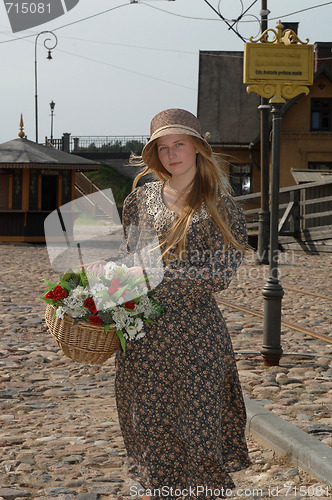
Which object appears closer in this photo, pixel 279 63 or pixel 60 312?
pixel 60 312

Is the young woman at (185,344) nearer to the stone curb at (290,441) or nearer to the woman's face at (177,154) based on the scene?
the woman's face at (177,154)

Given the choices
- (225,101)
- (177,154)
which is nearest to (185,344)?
(177,154)

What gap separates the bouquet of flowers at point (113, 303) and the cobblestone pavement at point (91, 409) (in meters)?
0.94

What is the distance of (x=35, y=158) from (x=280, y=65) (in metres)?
21.1

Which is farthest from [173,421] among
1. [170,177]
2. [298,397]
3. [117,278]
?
[298,397]

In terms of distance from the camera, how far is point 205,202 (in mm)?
3414

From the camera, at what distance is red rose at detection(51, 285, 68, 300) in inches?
127

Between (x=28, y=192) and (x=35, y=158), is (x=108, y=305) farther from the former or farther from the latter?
(x=28, y=192)

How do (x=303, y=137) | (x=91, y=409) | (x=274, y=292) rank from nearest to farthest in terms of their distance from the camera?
(x=91, y=409)
(x=274, y=292)
(x=303, y=137)

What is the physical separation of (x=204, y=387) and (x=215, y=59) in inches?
1260

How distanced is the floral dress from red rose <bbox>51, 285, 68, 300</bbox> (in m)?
0.37

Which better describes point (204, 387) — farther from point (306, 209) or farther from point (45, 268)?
point (306, 209)

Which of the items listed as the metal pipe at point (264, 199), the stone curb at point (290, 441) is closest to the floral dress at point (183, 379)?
the stone curb at point (290, 441)

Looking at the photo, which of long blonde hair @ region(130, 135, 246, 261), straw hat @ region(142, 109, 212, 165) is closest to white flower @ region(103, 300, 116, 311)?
long blonde hair @ region(130, 135, 246, 261)
